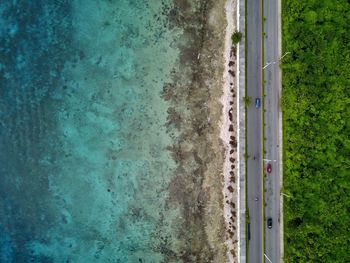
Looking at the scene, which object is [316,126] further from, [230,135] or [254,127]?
[230,135]

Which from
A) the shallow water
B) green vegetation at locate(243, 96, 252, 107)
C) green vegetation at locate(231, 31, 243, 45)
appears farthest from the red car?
green vegetation at locate(231, 31, 243, 45)

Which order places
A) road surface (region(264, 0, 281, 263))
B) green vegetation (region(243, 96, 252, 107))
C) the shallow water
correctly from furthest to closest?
1. the shallow water
2. road surface (region(264, 0, 281, 263))
3. green vegetation (region(243, 96, 252, 107))

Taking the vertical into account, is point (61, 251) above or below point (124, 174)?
below

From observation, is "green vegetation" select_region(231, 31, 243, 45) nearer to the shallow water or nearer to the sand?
the sand

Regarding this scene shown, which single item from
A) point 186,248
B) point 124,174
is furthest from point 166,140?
point 186,248

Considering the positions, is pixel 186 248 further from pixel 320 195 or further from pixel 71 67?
pixel 71 67

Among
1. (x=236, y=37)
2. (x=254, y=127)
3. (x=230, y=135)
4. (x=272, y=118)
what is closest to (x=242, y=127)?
(x=254, y=127)

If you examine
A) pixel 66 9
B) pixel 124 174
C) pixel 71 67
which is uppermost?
pixel 66 9
